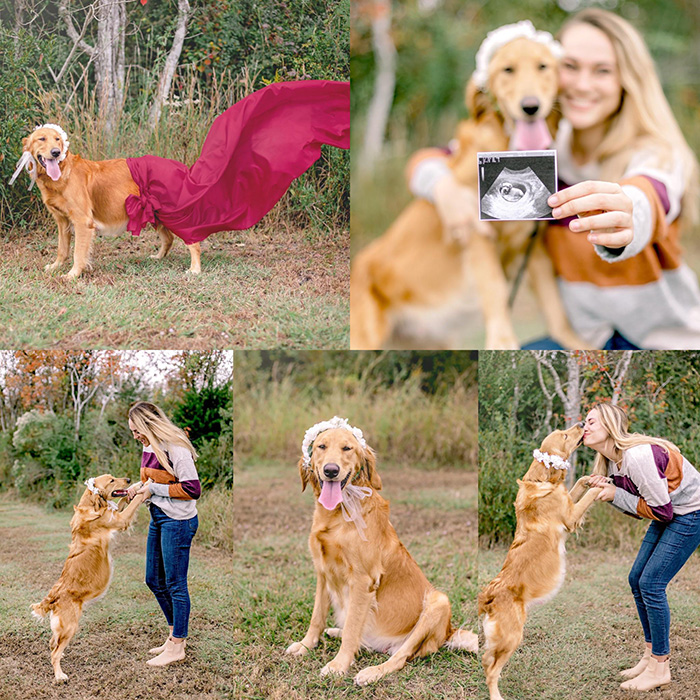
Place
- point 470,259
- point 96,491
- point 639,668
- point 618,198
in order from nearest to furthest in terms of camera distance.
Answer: point 639,668 → point 96,491 → point 618,198 → point 470,259

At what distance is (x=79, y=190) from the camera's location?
5.02m

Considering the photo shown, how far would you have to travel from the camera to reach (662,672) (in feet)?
13.3

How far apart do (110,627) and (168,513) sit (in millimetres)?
849

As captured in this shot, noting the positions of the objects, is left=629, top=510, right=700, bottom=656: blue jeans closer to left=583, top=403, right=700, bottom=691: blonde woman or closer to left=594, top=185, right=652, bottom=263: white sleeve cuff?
left=583, top=403, right=700, bottom=691: blonde woman

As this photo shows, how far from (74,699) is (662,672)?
324 centimetres

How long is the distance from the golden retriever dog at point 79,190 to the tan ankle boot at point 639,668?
4.12 metres

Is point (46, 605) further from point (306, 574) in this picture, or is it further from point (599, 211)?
point (599, 211)

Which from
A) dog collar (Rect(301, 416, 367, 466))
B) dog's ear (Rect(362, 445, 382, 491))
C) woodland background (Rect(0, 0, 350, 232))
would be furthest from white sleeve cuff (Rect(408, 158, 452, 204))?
dog's ear (Rect(362, 445, 382, 491))

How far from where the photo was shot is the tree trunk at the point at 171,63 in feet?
16.7

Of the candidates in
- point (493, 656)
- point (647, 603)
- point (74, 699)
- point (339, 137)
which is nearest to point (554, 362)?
point (647, 603)

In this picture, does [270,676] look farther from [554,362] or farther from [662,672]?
[554,362]

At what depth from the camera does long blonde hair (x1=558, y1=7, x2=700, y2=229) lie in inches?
181

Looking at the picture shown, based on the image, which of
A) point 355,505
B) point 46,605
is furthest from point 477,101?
point 46,605

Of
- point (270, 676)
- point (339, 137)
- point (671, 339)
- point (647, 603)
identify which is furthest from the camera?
point (339, 137)
